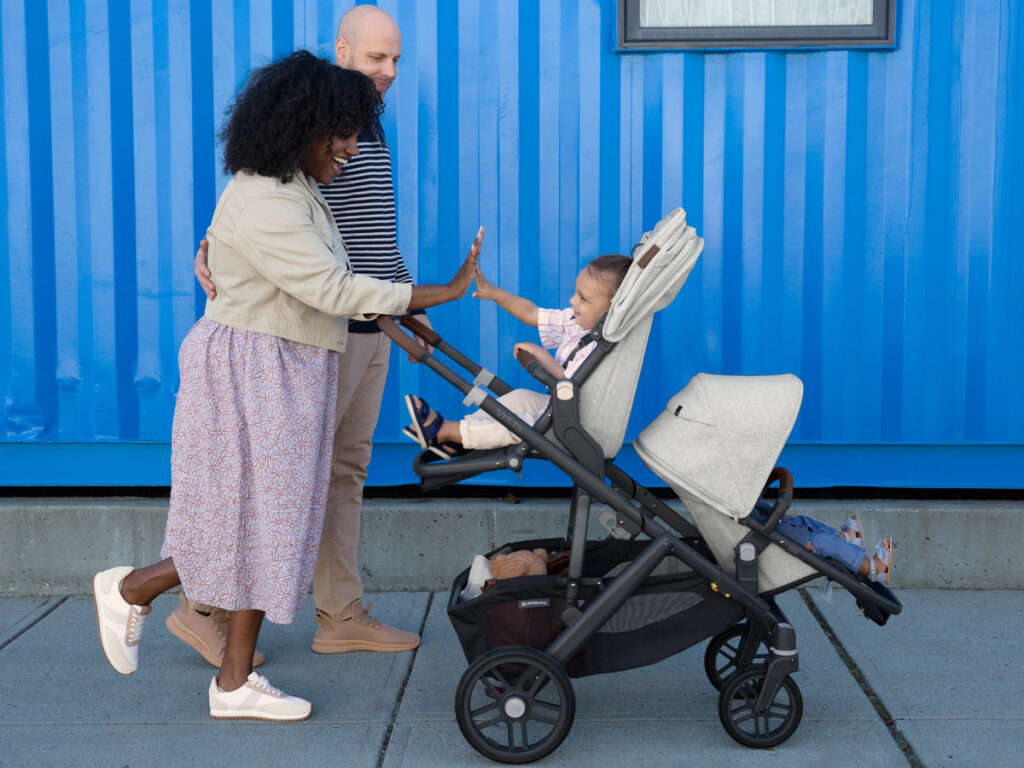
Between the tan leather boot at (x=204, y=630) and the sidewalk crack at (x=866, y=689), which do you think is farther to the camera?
the tan leather boot at (x=204, y=630)

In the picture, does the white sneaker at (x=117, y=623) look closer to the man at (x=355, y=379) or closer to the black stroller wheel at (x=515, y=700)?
the man at (x=355, y=379)

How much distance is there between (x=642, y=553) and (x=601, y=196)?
1998 mm

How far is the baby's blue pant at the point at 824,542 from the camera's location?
3.26m

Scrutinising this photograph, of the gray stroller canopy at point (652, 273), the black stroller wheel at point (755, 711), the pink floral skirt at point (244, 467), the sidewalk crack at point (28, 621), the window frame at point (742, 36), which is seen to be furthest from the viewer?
the window frame at point (742, 36)

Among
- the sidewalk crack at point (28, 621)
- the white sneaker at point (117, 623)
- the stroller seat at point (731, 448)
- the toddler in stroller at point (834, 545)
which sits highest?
the stroller seat at point (731, 448)

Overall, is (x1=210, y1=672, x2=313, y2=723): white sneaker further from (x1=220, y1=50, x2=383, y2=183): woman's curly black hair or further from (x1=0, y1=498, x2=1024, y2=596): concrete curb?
(x1=220, y1=50, x2=383, y2=183): woman's curly black hair

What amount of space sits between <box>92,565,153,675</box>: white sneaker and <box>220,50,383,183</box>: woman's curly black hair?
1.38 meters

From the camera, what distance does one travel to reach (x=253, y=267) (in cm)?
329

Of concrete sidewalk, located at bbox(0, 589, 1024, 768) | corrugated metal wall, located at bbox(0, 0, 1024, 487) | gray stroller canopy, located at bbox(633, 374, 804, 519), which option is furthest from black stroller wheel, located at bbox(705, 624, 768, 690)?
corrugated metal wall, located at bbox(0, 0, 1024, 487)

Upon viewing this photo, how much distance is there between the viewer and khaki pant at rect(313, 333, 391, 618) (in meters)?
4.00

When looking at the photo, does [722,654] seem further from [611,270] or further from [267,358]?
[267,358]

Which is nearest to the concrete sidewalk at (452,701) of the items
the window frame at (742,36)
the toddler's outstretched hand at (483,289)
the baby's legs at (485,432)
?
the baby's legs at (485,432)

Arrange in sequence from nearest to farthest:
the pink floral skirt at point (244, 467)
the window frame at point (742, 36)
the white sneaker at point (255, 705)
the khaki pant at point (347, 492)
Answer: the pink floral skirt at point (244, 467) → the white sneaker at point (255, 705) → the khaki pant at point (347, 492) → the window frame at point (742, 36)

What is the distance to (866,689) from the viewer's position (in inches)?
146
